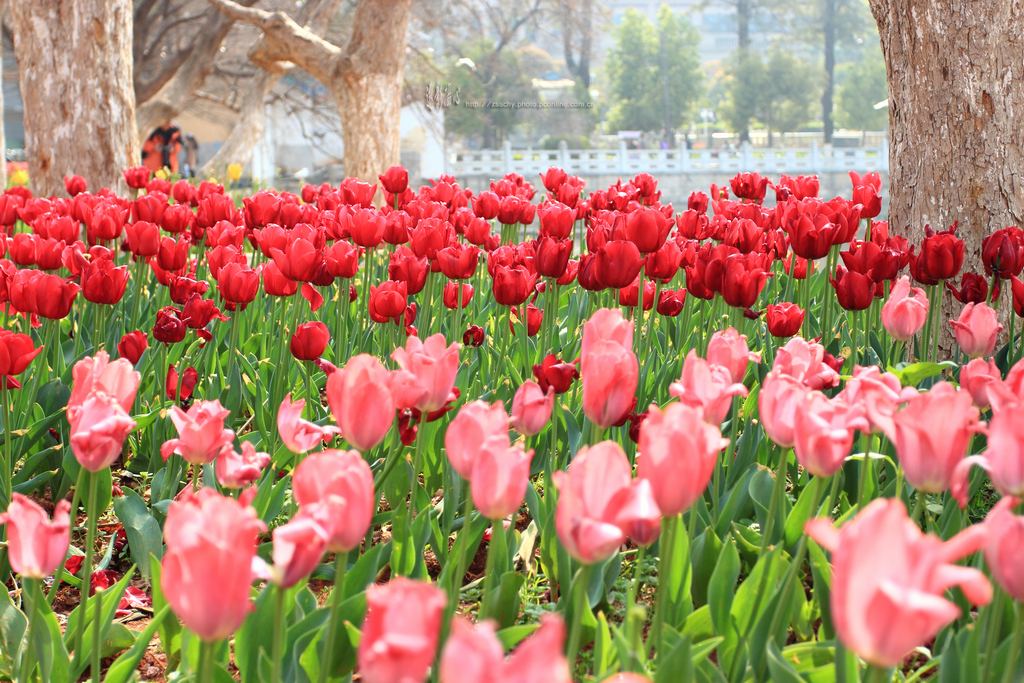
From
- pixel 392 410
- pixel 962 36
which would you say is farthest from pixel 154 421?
pixel 962 36

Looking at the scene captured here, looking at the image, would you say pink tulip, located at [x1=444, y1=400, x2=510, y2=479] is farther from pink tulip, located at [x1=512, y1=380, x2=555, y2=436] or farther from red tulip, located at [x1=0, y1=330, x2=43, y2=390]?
red tulip, located at [x1=0, y1=330, x2=43, y2=390]

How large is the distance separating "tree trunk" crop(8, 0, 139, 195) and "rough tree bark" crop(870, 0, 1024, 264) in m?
5.99

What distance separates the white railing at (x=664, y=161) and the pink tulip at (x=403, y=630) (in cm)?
3763

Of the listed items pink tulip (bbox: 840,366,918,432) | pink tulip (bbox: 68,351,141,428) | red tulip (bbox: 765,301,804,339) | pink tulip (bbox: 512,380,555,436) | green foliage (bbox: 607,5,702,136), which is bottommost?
red tulip (bbox: 765,301,804,339)

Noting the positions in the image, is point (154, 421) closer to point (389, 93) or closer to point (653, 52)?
point (389, 93)

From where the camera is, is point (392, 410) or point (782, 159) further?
point (782, 159)

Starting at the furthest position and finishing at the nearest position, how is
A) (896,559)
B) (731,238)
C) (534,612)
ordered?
(731,238), (534,612), (896,559)

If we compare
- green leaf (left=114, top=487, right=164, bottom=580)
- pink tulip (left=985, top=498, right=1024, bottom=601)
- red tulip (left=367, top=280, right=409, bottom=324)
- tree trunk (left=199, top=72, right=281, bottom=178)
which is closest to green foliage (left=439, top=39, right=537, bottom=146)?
tree trunk (left=199, top=72, right=281, bottom=178)

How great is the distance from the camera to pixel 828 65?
225 ft

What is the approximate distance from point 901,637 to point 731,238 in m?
2.69

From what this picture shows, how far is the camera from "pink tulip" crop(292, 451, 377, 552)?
1.09 metres

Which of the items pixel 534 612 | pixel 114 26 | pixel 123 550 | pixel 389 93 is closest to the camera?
pixel 534 612

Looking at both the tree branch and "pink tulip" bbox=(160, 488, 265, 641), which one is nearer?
"pink tulip" bbox=(160, 488, 265, 641)

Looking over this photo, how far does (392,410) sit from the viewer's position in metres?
1.43
